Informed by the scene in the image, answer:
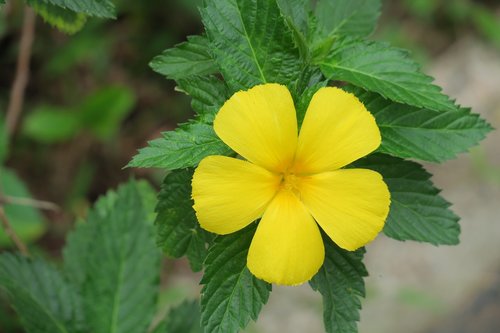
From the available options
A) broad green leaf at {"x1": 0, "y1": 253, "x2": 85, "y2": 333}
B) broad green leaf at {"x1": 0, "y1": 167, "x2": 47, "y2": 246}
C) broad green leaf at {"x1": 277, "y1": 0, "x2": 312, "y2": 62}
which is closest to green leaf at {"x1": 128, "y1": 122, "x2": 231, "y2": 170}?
broad green leaf at {"x1": 277, "y1": 0, "x2": 312, "y2": 62}

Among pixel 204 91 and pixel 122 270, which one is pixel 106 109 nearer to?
pixel 122 270

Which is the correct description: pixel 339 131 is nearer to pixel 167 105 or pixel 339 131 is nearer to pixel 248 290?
pixel 248 290

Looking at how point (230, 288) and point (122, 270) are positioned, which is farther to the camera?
point (122, 270)

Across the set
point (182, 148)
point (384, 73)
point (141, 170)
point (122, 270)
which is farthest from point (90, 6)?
point (141, 170)

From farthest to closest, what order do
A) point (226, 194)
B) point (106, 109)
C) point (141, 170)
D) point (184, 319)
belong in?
point (141, 170) → point (106, 109) → point (184, 319) → point (226, 194)

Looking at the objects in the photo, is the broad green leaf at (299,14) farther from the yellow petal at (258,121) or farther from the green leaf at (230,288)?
the green leaf at (230,288)

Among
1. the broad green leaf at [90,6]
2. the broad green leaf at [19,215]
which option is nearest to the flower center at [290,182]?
the broad green leaf at [90,6]
